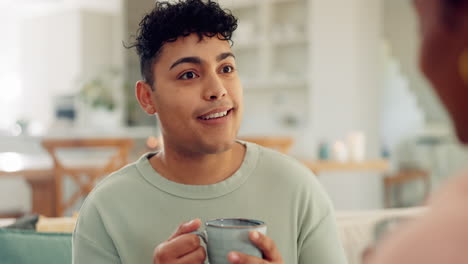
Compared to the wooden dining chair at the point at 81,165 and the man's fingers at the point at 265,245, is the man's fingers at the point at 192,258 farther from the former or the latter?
the wooden dining chair at the point at 81,165

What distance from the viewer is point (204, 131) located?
2.61 feet

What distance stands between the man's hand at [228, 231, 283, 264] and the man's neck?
28 centimetres

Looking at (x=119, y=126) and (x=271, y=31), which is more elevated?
(x=271, y=31)

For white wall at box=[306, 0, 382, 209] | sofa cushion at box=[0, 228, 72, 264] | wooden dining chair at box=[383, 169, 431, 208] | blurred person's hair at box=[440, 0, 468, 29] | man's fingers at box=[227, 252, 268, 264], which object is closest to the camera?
blurred person's hair at box=[440, 0, 468, 29]

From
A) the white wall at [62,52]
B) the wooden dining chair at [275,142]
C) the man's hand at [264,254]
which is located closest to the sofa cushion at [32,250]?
the man's hand at [264,254]

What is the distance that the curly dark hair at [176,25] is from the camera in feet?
2.73

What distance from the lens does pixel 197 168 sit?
86 cm

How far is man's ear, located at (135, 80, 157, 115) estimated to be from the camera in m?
0.90

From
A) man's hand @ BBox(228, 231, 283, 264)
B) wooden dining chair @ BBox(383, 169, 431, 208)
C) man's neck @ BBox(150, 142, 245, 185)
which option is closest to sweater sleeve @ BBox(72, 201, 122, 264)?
man's neck @ BBox(150, 142, 245, 185)

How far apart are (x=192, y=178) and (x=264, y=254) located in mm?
292

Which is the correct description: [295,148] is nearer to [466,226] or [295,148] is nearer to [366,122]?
[366,122]

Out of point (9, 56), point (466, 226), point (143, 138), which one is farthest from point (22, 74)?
point (466, 226)

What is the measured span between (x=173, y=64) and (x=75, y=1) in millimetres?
6713

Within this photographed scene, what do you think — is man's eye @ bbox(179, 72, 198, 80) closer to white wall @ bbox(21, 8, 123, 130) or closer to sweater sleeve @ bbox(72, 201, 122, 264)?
sweater sleeve @ bbox(72, 201, 122, 264)
